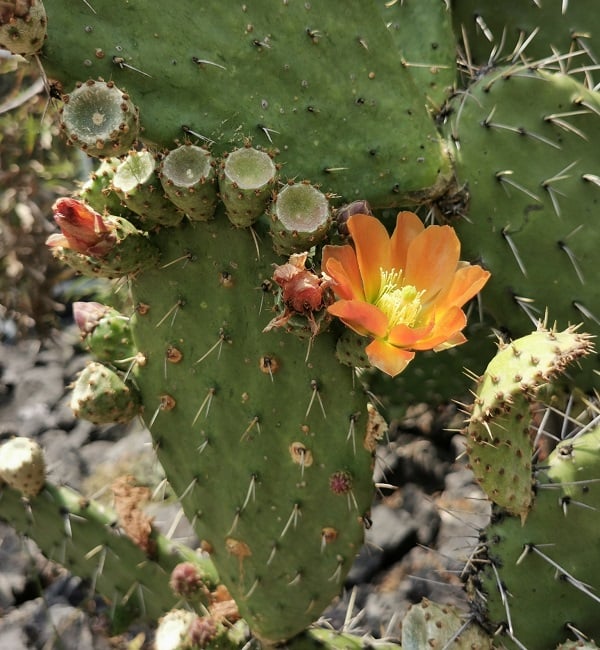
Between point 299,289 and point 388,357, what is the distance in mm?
171

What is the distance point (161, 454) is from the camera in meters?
1.41

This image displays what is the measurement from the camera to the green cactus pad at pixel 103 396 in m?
1.35

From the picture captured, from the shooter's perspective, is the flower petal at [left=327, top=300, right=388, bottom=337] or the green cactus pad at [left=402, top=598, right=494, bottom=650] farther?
the green cactus pad at [left=402, top=598, right=494, bottom=650]

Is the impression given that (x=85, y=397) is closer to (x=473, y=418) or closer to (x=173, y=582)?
(x=173, y=582)

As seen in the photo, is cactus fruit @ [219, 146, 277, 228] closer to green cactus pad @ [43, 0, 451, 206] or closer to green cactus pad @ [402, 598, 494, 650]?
green cactus pad @ [43, 0, 451, 206]

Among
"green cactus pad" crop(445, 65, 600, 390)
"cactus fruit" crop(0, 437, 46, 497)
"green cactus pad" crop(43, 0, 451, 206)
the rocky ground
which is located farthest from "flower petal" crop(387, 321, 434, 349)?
"cactus fruit" crop(0, 437, 46, 497)

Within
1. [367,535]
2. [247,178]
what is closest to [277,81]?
[247,178]

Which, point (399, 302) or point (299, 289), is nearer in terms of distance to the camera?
point (299, 289)

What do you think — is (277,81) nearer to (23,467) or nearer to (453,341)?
(453,341)

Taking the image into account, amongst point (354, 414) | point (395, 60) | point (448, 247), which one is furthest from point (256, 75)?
point (354, 414)

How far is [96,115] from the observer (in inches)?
40.1

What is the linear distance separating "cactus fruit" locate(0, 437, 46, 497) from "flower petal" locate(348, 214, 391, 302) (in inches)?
37.8

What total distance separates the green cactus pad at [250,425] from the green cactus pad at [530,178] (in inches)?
15.9

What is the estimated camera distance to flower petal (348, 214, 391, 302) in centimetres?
117
